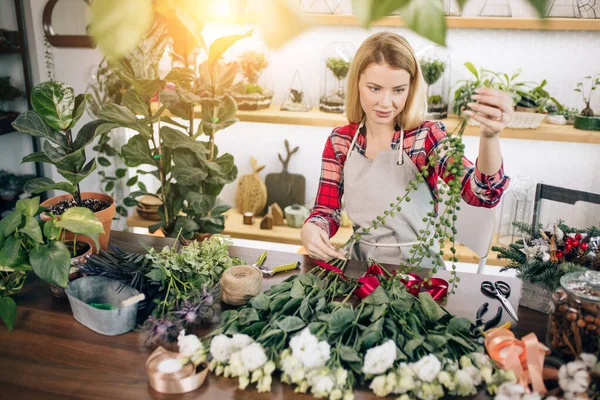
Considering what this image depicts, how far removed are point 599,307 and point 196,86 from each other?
175 centimetres

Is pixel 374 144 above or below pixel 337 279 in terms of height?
above

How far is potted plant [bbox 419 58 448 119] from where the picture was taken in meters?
2.54

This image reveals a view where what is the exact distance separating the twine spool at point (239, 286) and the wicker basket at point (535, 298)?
644 mm

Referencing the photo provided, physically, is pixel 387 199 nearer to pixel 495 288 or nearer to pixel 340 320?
pixel 495 288

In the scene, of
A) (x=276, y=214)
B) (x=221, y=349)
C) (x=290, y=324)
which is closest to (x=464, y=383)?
(x=290, y=324)

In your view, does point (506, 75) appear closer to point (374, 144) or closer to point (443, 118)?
point (443, 118)

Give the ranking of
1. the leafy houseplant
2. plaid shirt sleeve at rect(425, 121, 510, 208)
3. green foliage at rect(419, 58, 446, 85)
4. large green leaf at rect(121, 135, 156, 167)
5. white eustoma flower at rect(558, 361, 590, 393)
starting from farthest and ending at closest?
green foliage at rect(419, 58, 446, 85)
large green leaf at rect(121, 135, 156, 167)
the leafy houseplant
plaid shirt sleeve at rect(425, 121, 510, 208)
white eustoma flower at rect(558, 361, 590, 393)

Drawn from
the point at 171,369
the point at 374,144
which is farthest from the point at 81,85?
the point at 171,369

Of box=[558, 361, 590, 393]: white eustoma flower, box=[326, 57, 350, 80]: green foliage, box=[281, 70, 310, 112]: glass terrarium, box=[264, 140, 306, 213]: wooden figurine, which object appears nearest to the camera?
box=[558, 361, 590, 393]: white eustoma flower

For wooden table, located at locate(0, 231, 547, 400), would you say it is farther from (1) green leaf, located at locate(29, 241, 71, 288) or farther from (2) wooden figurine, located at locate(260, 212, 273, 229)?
(2) wooden figurine, located at locate(260, 212, 273, 229)

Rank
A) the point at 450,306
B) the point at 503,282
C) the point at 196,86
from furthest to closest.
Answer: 1. the point at 196,86
2. the point at 503,282
3. the point at 450,306

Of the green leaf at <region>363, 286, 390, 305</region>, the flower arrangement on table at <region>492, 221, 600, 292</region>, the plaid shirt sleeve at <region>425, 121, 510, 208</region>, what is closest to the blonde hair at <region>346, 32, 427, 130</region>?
the plaid shirt sleeve at <region>425, 121, 510, 208</region>

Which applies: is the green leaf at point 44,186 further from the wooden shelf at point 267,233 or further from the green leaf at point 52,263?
the wooden shelf at point 267,233

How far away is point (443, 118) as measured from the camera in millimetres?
2604
